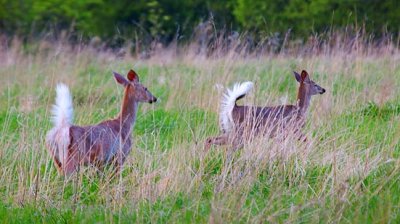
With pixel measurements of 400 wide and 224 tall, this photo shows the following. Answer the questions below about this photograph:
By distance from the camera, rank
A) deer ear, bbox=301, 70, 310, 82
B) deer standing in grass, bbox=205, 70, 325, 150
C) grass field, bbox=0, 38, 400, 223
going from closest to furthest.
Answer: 1. grass field, bbox=0, 38, 400, 223
2. deer standing in grass, bbox=205, 70, 325, 150
3. deer ear, bbox=301, 70, 310, 82

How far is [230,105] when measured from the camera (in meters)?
8.27

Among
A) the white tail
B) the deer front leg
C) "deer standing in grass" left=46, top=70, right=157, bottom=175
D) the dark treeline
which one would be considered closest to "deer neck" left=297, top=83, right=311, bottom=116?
the deer front leg

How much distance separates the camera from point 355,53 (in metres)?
11.3

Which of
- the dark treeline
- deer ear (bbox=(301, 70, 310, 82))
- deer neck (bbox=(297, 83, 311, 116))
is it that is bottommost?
deer neck (bbox=(297, 83, 311, 116))

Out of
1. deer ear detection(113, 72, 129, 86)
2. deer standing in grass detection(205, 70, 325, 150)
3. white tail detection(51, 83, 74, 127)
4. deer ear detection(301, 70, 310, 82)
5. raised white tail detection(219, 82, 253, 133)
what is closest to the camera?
white tail detection(51, 83, 74, 127)

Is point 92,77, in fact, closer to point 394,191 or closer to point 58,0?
point 394,191

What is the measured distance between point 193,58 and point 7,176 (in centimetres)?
651

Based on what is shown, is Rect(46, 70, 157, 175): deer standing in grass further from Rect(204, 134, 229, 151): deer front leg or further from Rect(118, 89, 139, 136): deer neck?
Rect(204, 134, 229, 151): deer front leg

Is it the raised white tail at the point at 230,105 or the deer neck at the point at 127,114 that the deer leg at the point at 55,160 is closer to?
the deer neck at the point at 127,114

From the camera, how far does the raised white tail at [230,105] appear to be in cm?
805

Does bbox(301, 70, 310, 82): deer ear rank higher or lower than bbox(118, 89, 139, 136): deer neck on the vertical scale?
higher

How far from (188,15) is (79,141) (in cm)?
1718

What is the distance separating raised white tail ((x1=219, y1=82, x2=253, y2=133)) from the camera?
8.05 metres

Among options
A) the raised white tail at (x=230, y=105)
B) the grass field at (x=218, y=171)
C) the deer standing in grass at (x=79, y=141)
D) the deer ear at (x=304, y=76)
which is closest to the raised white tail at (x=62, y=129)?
the deer standing in grass at (x=79, y=141)
